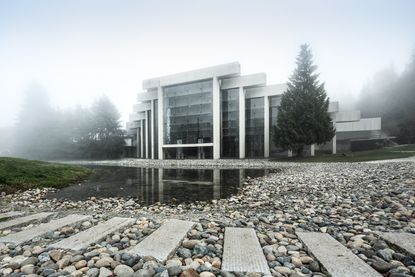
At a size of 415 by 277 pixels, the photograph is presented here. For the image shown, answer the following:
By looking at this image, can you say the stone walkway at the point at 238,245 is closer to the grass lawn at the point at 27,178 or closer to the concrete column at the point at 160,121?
the grass lawn at the point at 27,178

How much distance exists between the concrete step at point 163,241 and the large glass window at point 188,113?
30.8 m

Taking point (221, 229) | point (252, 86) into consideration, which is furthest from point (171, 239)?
point (252, 86)

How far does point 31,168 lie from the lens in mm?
13617

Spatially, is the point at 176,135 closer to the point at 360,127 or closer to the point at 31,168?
the point at 31,168

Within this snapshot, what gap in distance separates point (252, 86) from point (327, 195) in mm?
28929

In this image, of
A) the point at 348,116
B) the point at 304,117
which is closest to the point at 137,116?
the point at 304,117

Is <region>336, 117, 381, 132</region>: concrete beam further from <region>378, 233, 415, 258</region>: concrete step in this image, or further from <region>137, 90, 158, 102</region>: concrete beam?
<region>378, 233, 415, 258</region>: concrete step

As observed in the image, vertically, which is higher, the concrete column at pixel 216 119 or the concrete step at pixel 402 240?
the concrete column at pixel 216 119

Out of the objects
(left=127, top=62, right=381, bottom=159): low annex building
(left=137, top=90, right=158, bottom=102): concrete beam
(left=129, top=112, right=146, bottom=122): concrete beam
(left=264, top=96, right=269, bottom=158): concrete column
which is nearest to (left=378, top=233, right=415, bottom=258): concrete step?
(left=127, top=62, right=381, bottom=159): low annex building

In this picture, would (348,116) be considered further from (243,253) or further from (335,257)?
(243,253)

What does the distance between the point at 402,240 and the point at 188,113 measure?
34780mm

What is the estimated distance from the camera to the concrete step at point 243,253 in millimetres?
2576

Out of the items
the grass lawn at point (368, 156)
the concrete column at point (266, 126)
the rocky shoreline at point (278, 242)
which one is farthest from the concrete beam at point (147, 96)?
the rocky shoreline at point (278, 242)

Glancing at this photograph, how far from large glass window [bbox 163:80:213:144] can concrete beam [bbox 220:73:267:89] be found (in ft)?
8.99
